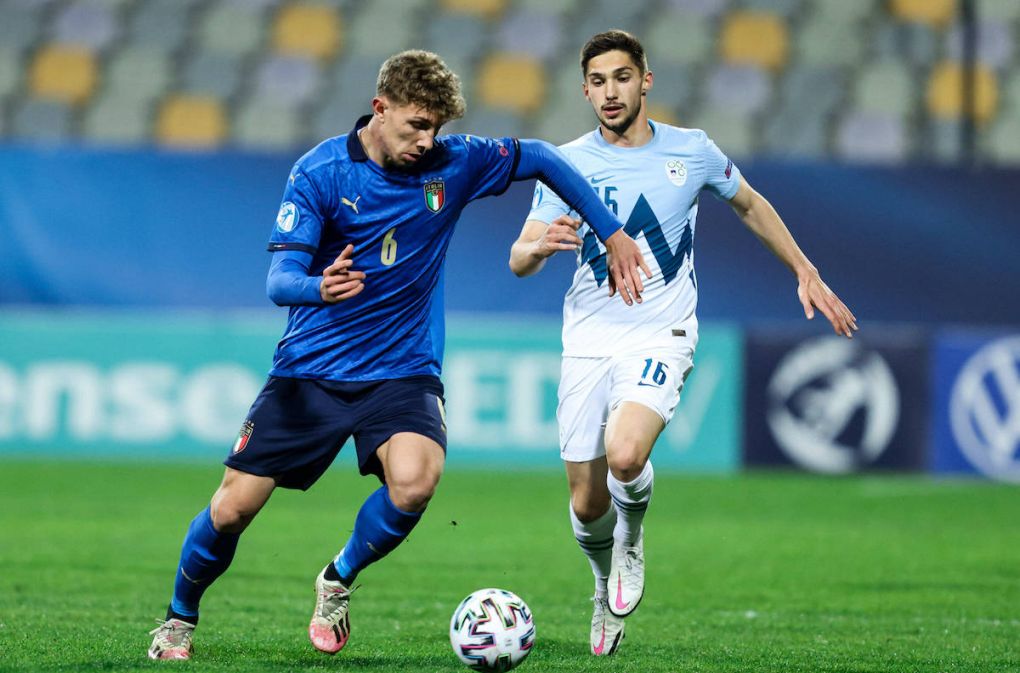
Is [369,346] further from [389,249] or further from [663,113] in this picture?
[663,113]

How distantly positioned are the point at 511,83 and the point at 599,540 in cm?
1111

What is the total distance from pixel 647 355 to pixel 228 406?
8022mm

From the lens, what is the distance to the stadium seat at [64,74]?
16625 millimetres

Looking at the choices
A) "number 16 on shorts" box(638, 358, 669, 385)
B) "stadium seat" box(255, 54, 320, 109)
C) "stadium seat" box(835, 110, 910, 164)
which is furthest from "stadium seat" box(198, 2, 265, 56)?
"number 16 on shorts" box(638, 358, 669, 385)

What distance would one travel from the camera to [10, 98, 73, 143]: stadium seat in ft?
53.3

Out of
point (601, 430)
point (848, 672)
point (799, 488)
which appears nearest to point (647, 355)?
point (601, 430)

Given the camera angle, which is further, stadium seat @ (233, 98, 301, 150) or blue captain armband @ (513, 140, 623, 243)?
stadium seat @ (233, 98, 301, 150)

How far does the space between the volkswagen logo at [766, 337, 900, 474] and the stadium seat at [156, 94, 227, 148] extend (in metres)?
6.66

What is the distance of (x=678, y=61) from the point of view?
1711cm

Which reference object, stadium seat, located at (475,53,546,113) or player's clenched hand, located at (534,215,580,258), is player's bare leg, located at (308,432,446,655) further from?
stadium seat, located at (475,53,546,113)

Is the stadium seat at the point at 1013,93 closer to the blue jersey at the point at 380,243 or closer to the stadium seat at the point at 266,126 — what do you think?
the stadium seat at the point at 266,126

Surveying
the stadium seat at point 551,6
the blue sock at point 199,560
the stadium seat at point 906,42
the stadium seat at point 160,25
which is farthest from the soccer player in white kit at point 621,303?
the stadium seat at point 160,25

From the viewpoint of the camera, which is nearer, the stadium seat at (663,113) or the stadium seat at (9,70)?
the stadium seat at (663,113)

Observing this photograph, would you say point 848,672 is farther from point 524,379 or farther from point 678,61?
point 678,61
